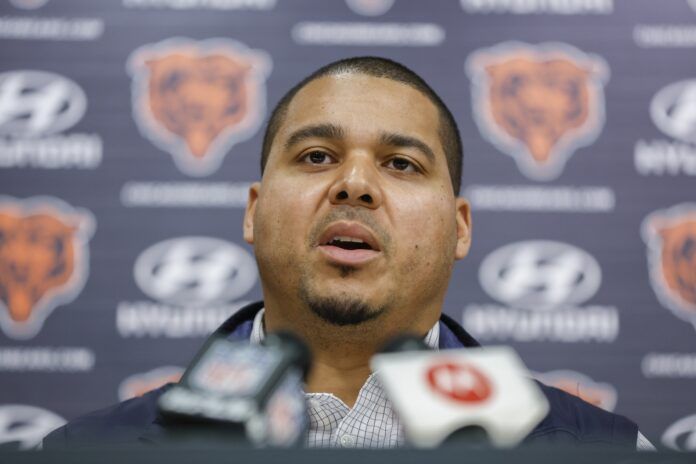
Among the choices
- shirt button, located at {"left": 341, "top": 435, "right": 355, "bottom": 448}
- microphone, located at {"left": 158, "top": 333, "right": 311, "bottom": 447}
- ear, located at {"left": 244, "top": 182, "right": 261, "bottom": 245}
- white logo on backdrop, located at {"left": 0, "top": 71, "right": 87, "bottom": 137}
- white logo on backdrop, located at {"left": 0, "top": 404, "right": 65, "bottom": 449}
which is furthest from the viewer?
white logo on backdrop, located at {"left": 0, "top": 71, "right": 87, "bottom": 137}

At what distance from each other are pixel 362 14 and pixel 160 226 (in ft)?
2.60

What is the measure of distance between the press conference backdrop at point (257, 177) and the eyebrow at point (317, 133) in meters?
0.77

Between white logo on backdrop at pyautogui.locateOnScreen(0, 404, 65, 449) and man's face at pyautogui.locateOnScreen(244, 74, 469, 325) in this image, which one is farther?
white logo on backdrop at pyautogui.locateOnScreen(0, 404, 65, 449)

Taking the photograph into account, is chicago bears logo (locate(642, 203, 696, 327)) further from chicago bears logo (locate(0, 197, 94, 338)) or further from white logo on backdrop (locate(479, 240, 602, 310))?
chicago bears logo (locate(0, 197, 94, 338))

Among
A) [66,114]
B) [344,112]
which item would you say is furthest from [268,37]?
[344,112]

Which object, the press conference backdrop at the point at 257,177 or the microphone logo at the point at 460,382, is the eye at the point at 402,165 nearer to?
the microphone logo at the point at 460,382

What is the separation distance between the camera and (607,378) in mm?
1830

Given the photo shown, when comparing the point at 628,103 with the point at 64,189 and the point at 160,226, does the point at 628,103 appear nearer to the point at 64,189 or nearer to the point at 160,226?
the point at 160,226

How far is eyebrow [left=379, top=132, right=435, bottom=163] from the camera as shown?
1089 mm

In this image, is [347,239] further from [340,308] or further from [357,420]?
[357,420]

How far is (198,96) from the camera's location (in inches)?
77.8

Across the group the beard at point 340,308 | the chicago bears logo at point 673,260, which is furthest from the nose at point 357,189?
the chicago bears logo at point 673,260

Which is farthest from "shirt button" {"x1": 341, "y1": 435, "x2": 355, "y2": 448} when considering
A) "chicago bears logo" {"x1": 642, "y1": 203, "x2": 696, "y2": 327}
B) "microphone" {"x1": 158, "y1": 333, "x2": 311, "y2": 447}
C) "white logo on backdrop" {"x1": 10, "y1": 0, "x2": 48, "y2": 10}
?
"white logo on backdrop" {"x1": 10, "y1": 0, "x2": 48, "y2": 10}

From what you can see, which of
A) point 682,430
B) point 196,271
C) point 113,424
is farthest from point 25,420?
point 682,430
